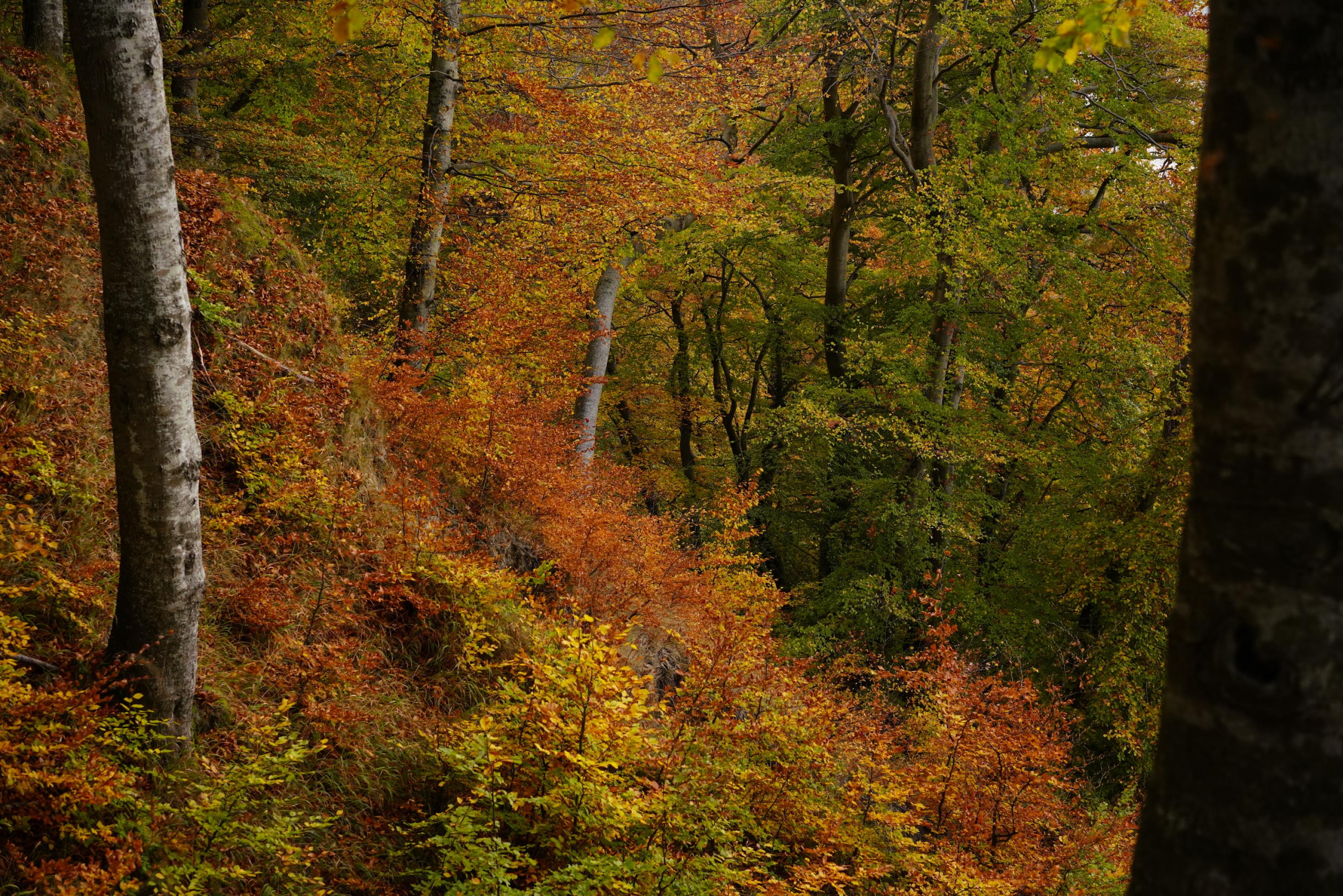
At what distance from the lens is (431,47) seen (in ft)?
28.5

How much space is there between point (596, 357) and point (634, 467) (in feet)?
15.1

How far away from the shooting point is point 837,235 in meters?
16.2

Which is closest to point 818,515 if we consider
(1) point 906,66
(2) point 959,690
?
(1) point 906,66

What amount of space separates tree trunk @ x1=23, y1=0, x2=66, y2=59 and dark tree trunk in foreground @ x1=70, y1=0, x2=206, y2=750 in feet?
14.9

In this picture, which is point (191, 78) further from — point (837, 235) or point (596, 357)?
point (837, 235)

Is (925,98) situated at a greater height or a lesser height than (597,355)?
greater

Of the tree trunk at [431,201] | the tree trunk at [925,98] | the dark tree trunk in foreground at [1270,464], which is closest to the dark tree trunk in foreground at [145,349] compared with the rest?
the dark tree trunk in foreground at [1270,464]

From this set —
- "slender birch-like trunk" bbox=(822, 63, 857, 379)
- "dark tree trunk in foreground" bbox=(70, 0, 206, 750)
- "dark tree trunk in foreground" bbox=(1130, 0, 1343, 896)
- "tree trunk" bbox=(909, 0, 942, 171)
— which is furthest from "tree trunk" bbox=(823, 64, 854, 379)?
"dark tree trunk in foreground" bbox=(1130, 0, 1343, 896)

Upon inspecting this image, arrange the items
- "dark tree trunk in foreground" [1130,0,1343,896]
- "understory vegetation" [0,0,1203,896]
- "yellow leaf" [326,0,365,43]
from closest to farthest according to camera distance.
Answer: "dark tree trunk in foreground" [1130,0,1343,896] < "yellow leaf" [326,0,365,43] < "understory vegetation" [0,0,1203,896]

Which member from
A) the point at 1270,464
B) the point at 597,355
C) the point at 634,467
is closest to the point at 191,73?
the point at 597,355

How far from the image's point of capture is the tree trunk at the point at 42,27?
683cm

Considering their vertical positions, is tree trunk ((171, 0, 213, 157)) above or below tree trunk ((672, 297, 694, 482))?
above

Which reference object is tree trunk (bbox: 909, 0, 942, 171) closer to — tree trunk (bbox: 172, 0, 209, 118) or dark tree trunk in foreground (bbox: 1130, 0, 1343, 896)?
tree trunk (bbox: 172, 0, 209, 118)

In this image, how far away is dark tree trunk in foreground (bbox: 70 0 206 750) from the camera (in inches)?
135
